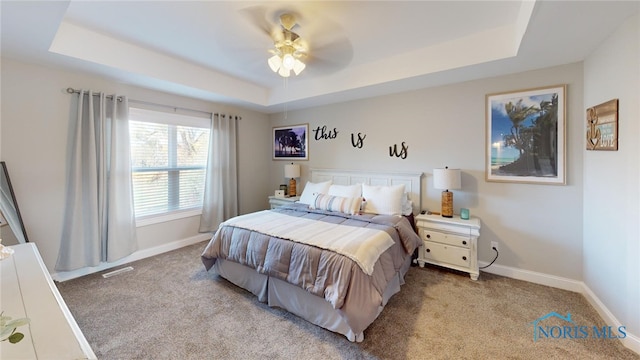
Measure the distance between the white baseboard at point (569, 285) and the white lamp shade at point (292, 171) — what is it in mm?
2981

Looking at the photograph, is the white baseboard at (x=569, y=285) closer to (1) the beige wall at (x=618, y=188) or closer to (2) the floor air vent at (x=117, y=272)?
(1) the beige wall at (x=618, y=188)

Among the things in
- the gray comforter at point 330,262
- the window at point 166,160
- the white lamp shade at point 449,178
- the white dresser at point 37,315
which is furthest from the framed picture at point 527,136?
the window at point 166,160

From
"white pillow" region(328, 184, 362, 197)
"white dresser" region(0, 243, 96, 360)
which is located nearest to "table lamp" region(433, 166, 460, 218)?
"white pillow" region(328, 184, 362, 197)

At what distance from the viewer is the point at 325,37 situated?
8.15 ft

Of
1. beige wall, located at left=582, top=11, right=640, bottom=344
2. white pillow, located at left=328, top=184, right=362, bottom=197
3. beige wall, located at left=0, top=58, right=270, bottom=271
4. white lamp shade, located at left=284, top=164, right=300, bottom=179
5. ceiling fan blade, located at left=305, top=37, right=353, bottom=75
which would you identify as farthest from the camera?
white lamp shade, located at left=284, top=164, right=300, bottom=179

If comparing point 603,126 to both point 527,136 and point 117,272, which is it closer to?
point 527,136

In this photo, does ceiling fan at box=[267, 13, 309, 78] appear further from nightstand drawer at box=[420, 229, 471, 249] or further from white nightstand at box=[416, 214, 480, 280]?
nightstand drawer at box=[420, 229, 471, 249]

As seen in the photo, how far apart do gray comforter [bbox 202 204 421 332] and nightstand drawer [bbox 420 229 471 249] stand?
0.38 m

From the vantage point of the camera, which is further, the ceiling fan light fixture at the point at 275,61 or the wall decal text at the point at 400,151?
the wall decal text at the point at 400,151

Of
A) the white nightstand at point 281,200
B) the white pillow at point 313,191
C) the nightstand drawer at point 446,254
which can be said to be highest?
the white pillow at point 313,191

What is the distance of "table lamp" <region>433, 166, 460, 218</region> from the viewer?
2.91m

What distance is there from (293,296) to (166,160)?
2.84 metres

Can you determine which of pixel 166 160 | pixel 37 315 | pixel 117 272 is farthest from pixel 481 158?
pixel 117 272

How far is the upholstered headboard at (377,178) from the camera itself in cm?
339
